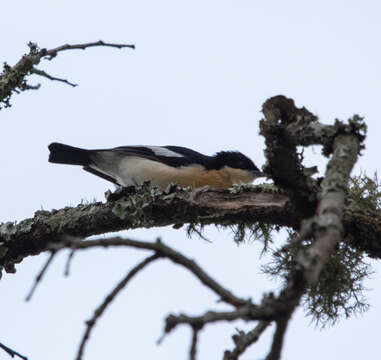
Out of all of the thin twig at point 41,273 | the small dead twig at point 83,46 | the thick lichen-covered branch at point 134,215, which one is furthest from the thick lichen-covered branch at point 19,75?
the thin twig at point 41,273

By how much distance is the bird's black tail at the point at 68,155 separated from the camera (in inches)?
279

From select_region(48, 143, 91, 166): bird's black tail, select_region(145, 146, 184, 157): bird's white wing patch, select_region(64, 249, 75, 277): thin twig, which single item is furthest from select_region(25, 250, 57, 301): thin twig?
select_region(48, 143, 91, 166): bird's black tail

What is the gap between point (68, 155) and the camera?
720cm

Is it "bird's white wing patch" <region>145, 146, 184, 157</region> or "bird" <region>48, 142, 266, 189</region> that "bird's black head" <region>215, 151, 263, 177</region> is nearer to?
"bird" <region>48, 142, 266, 189</region>

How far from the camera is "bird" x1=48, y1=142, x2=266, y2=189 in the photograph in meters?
6.54

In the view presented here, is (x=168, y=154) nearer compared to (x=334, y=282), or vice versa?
(x=334, y=282)

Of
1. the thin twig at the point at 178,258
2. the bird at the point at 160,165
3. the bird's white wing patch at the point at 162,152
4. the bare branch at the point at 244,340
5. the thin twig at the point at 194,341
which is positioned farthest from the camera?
the bird's white wing patch at the point at 162,152

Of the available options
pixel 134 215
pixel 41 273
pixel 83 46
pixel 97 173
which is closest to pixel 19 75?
pixel 83 46

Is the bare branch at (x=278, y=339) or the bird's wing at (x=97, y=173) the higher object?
the bird's wing at (x=97, y=173)

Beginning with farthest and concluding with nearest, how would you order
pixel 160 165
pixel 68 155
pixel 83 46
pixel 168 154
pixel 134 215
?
pixel 68 155
pixel 168 154
pixel 160 165
pixel 134 215
pixel 83 46

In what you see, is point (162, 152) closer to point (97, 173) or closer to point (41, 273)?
point (97, 173)

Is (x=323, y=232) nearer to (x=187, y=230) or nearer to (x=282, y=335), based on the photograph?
(x=282, y=335)

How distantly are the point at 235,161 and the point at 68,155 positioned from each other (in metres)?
2.10

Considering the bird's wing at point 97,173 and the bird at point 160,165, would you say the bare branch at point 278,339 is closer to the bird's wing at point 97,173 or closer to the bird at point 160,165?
the bird at point 160,165
